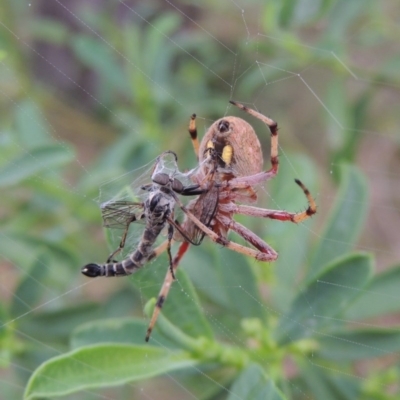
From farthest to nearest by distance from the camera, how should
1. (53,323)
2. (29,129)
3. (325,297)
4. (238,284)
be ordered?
(29,129) < (53,323) < (238,284) < (325,297)

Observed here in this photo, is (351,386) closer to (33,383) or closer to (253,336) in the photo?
(253,336)

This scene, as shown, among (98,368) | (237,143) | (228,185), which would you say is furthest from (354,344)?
(98,368)

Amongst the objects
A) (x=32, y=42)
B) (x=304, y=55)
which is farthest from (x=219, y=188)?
(x=32, y=42)

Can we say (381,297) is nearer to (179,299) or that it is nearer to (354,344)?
(354,344)

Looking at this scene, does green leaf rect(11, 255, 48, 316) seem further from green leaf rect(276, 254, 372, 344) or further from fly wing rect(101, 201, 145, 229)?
green leaf rect(276, 254, 372, 344)

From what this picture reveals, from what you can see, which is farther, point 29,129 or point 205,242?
point 29,129

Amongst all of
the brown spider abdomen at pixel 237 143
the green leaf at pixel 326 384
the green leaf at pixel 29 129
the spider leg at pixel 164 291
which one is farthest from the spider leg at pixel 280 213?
the green leaf at pixel 29 129
